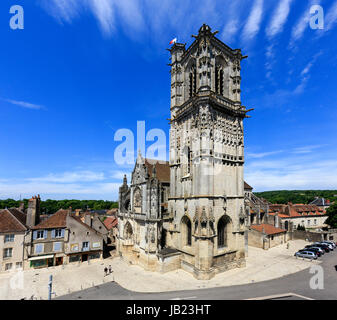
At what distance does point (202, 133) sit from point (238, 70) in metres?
13.2

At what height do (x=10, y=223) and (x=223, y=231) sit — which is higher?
(x=10, y=223)

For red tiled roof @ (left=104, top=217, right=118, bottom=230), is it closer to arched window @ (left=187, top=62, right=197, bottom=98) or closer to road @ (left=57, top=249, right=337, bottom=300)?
road @ (left=57, top=249, right=337, bottom=300)

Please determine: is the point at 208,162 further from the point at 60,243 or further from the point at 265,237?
the point at 60,243

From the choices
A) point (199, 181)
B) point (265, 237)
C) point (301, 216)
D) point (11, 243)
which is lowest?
point (265, 237)

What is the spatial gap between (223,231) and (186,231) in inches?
199

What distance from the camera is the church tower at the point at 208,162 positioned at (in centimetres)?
2408

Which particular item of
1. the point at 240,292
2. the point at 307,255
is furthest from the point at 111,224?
the point at 307,255

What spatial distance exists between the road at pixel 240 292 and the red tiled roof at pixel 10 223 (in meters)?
13.6

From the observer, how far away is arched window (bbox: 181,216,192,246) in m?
26.7

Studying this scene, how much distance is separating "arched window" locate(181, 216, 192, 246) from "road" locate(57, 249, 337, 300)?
7.17m

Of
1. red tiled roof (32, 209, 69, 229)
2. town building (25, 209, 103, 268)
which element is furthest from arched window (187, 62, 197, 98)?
red tiled roof (32, 209, 69, 229)

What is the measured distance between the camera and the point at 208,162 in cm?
2455
